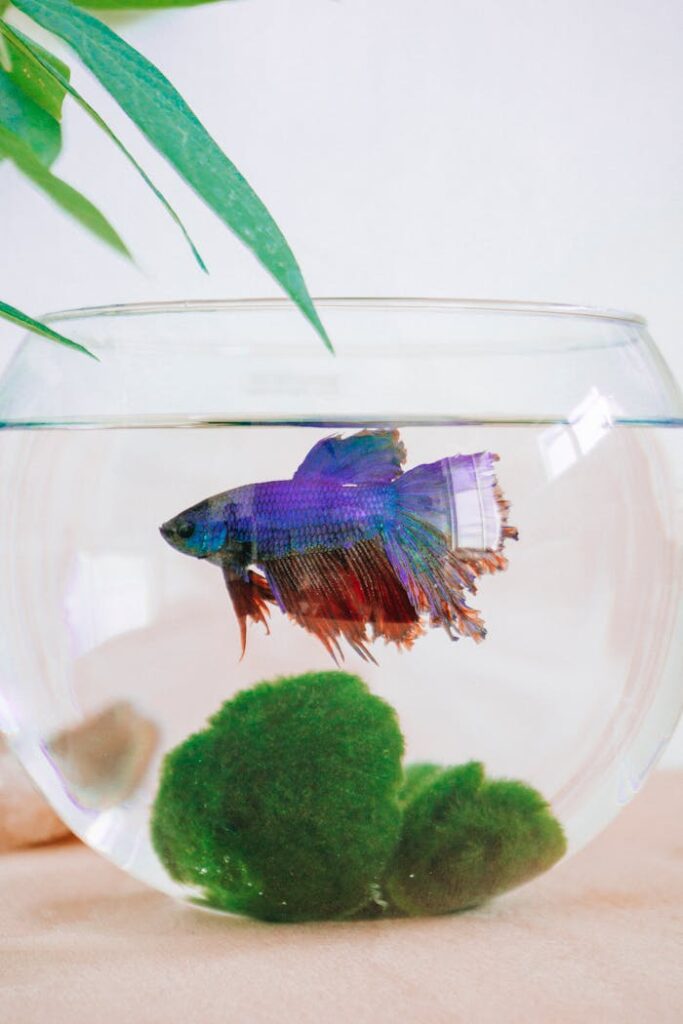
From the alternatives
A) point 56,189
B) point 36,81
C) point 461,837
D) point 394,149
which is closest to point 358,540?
point 461,837

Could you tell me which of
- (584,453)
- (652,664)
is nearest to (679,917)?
(652,664)

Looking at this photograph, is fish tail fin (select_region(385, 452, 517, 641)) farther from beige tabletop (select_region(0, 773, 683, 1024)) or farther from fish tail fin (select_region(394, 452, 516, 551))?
beige tabletop (select_region(0, 773, 683, 1024))

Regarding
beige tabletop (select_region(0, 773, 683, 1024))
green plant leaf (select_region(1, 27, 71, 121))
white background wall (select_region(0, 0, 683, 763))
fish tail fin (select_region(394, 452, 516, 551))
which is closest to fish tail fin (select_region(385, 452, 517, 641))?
fish tail fin (select_region(394, 452, 516, 551))

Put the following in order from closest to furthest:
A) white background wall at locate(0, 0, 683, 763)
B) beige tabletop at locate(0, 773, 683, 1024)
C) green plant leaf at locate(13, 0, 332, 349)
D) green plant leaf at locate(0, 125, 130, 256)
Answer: green plant leaf at locate(13, 0, 332, 349) < beige tabletop at locate(0, 773, 683, 1024) < green plant leaf at locate(0, 125, 130, 256) < white background wall at locate(0, 0, 683, 763)

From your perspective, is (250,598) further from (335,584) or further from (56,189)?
(56,189)

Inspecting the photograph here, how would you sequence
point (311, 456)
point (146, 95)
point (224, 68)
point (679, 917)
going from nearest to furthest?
point (146, 95) → point (311, 456) → point (679, 917) → point (224, 68)

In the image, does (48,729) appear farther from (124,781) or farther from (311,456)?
(311,456)

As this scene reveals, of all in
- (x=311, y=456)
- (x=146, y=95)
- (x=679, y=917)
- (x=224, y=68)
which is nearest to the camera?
(x=146, y=95)
